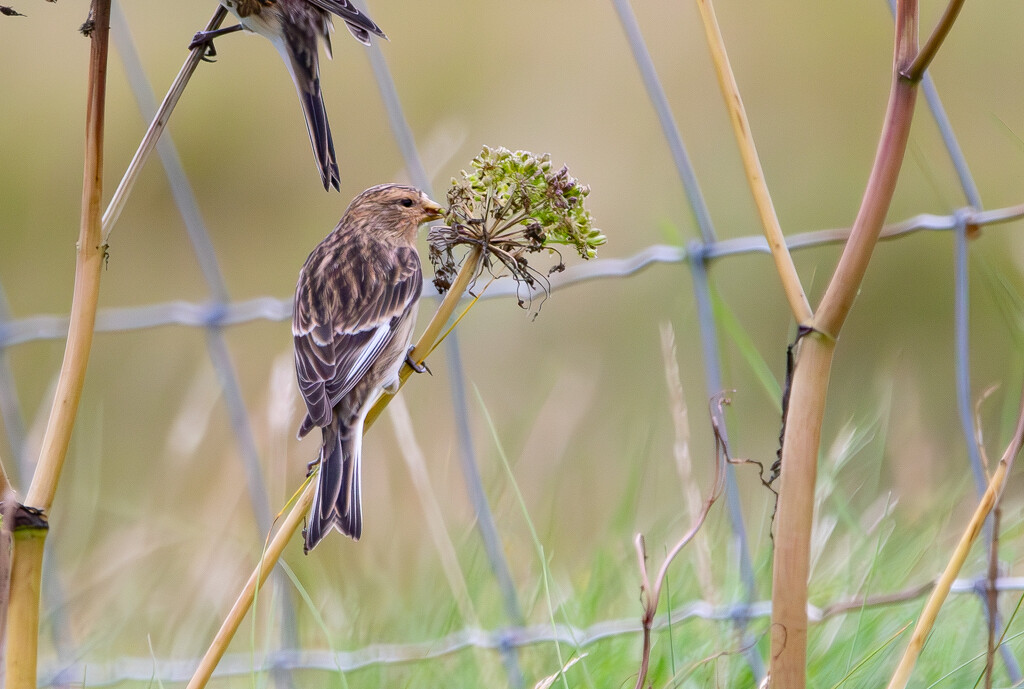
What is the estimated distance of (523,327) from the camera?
316 centimetres

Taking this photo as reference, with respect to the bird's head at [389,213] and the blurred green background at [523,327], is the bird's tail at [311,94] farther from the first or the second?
the blurred green background at [523,327]

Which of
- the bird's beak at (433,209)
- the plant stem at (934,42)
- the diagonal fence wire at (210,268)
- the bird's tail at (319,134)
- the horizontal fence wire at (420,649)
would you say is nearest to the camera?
the plant stem at (934,42)

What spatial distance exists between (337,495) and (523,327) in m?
2.40

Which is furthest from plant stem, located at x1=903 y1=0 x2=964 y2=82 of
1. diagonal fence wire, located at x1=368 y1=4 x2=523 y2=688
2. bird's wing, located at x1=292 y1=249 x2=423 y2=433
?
diagonal fence wire, located at x1=368 y1=4 x2=523 y2=688

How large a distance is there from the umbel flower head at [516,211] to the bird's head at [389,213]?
244mm

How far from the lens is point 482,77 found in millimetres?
4676

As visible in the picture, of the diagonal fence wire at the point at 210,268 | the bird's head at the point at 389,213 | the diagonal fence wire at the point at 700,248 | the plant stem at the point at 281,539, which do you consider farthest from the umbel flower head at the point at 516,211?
the diagonal fence wire at the point at 700,248

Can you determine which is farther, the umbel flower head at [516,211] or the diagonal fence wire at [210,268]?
the diagonal fence wire at [210,268]

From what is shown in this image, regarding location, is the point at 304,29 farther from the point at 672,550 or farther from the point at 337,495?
the point at 672,550

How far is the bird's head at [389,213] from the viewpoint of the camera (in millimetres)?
1011

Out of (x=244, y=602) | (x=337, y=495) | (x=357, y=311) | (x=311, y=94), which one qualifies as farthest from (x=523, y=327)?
(x=244, y=602)

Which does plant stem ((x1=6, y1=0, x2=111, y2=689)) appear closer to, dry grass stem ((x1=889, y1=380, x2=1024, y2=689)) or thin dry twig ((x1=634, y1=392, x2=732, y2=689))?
thin dry twig ((x1=634, y1=392, x2=732, y2=689))

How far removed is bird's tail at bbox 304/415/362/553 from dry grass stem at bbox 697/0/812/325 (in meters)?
0.31

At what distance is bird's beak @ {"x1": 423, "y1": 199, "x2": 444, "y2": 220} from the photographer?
0.81 meters
